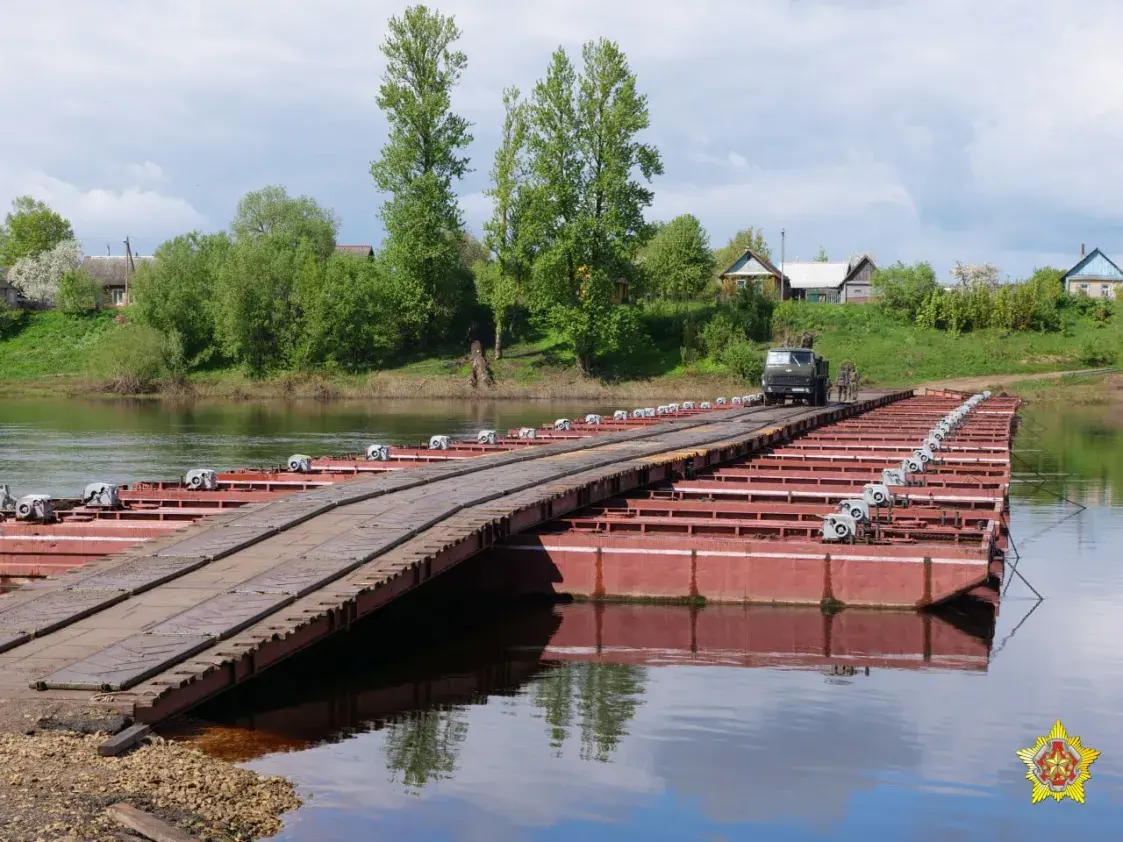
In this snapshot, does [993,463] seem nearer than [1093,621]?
No

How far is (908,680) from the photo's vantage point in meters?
16.5

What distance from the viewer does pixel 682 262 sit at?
350 ft

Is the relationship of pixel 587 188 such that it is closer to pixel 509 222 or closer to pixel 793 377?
pixel 509 222

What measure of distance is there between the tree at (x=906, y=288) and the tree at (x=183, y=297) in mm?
50723

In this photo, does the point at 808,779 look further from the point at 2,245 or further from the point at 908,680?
the point at 2,245

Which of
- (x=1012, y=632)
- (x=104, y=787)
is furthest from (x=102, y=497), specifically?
(x=1012, y=632)

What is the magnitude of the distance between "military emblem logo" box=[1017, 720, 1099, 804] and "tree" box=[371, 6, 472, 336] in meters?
78.1

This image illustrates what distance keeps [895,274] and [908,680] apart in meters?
86.9

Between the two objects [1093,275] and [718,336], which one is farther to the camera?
[1093,275]

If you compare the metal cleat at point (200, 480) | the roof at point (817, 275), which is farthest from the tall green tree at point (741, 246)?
the metal cleat at point (200, 480)

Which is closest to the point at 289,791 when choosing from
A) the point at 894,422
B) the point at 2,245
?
the point at 894,422

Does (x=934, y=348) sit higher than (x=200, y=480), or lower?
higher

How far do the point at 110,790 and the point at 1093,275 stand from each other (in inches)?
5229

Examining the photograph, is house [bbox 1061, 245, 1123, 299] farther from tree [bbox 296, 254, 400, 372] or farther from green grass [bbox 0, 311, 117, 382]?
green grass [bbox 0, 311, 117, 382]
